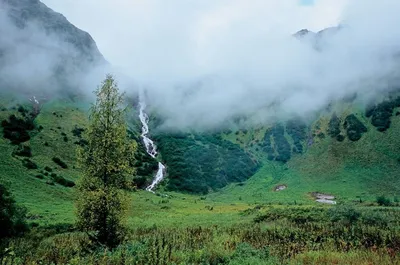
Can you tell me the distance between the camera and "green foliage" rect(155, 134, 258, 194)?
4582 inches

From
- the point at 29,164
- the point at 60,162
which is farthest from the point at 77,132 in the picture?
the point at 29,164

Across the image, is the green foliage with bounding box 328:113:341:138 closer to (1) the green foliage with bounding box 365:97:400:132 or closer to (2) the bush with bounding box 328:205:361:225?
(1) the green foliage with bounding box 365:97:400:132

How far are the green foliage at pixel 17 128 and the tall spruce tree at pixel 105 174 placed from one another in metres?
70.3

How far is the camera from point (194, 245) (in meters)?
19.0

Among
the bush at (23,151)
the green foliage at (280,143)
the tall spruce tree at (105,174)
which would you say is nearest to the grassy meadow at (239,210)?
the tall spruce tree at (105,174)

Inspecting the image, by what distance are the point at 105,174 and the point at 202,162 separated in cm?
→ 11015

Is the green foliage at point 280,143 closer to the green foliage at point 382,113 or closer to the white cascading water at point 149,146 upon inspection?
the green foliage at point 382,113

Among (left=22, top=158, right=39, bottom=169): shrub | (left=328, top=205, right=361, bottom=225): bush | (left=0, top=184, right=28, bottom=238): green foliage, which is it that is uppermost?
(left=22, top=158, right=39, bottom=169): shrub

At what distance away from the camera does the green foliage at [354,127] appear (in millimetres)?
Result: 121438

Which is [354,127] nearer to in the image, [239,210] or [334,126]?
[334,126]

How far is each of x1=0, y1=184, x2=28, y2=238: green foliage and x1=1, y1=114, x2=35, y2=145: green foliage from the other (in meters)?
55.7

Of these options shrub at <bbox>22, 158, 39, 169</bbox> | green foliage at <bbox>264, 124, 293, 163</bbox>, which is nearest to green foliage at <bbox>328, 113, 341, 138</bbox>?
green foliage at <bbox>264, 124, 293, 163</bbox>

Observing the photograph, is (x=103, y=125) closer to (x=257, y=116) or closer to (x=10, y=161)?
(x=10, y=161)

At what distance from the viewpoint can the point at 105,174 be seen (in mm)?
22969
